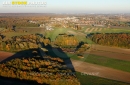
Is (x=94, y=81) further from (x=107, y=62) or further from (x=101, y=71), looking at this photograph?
(x=107, y=62)

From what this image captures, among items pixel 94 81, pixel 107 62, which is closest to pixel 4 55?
pixel 107 62

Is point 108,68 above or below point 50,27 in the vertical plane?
below

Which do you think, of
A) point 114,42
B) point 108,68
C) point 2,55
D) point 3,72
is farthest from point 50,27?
point 3,72

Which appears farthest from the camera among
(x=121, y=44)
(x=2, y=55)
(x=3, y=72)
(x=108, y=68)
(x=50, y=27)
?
(x=50, y=27)

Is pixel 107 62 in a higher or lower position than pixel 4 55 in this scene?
lower

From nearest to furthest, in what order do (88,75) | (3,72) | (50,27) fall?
1. (3,72)
2. (88,75)
3. (50,27)

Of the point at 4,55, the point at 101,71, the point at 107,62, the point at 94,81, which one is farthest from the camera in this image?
the point at 4,55

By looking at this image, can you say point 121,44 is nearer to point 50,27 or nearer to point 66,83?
point 50,27
